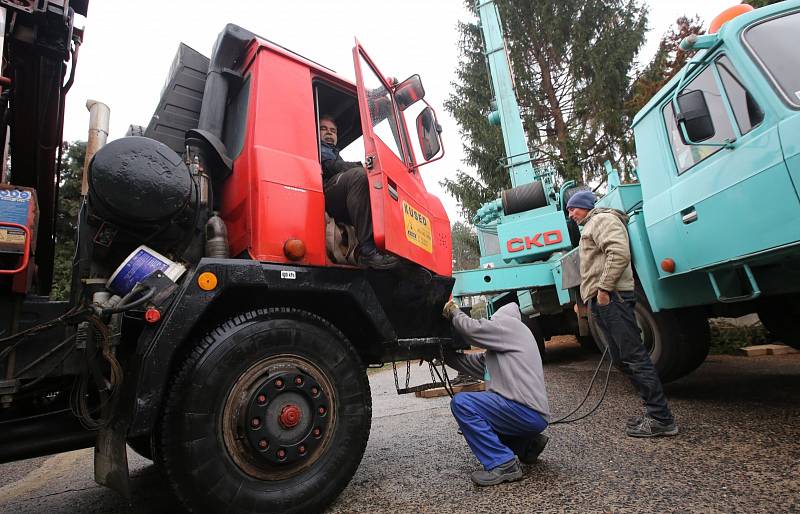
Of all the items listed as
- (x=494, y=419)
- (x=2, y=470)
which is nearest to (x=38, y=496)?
(x=2, y=470)

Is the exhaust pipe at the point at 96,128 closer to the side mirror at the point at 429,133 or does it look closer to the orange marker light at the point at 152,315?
the orange marker light at the point at 152,315

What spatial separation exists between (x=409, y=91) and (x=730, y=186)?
209cm

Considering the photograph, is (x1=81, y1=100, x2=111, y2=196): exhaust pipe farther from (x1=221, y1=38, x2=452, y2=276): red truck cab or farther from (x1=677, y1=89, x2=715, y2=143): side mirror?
(x1=677, y1=89, x2=715, y2=143): side mirror

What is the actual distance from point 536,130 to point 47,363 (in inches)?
537

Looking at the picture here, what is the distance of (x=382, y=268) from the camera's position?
91.7 inches

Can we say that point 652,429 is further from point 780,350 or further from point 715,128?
point 780,350

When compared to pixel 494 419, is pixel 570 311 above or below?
above

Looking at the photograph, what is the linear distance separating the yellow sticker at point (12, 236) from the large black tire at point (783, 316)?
472cm

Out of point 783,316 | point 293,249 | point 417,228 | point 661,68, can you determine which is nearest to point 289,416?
point 293,249

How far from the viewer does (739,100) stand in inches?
105

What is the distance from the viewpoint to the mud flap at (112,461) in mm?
1757

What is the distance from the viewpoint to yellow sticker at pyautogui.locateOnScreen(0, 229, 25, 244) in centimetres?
166

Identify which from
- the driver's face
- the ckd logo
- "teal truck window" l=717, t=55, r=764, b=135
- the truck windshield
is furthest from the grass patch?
the driver's face

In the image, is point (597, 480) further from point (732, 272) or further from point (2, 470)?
point (2, 470)
